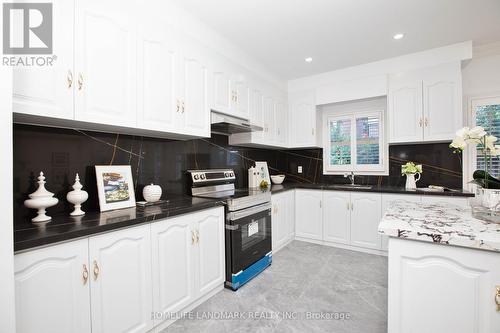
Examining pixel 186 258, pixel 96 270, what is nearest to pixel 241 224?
pixel 186 258

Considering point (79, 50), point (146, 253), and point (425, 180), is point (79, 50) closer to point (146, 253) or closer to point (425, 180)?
point (146, 253)

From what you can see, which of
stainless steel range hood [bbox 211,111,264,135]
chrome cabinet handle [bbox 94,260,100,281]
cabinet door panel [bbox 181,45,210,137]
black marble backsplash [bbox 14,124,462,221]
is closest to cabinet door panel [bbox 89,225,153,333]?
chrome cabinet handle [bbox 94,260,100,281]

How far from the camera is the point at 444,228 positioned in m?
1.09

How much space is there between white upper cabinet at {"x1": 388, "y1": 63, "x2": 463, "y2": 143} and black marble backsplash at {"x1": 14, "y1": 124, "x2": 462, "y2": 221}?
1.19ft

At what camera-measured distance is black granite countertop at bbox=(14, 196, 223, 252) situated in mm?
1048

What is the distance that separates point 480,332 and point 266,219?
1.90 m

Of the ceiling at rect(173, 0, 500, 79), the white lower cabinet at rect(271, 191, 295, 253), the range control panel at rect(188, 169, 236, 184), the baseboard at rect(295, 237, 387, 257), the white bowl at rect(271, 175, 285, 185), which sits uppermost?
the ceiling at rect(173, 0, 500, 79)

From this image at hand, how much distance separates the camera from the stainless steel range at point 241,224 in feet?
7.05

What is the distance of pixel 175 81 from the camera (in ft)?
6.35

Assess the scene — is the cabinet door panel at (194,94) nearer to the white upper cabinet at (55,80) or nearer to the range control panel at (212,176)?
the range control panel at (212,176)

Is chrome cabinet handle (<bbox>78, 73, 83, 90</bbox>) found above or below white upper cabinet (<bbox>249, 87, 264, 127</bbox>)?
below

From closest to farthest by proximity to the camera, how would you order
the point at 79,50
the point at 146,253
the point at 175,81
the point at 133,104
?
the point at 79,50 → the point at 146,253 → the point at 133,104 → the point at 175,81

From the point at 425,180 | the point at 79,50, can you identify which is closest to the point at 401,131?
the point at 425,180

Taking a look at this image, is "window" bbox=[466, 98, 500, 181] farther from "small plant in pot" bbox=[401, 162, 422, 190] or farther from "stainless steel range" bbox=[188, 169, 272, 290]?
"stainless steel range" bbox=[188, 169, 272, 290]
